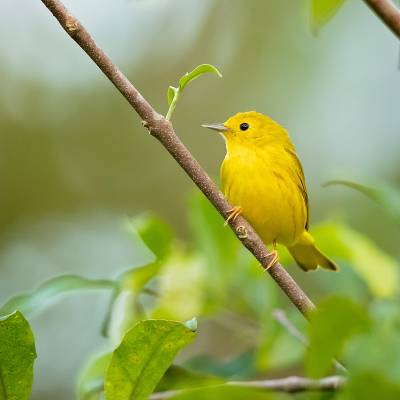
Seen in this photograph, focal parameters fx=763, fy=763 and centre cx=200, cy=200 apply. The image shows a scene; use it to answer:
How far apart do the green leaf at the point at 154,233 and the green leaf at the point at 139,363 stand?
0.89 metres

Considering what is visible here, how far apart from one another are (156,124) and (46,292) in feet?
1.93

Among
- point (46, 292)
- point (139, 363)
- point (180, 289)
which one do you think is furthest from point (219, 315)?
point (139, 363)

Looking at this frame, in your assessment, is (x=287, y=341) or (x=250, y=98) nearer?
(x=287, y=341)

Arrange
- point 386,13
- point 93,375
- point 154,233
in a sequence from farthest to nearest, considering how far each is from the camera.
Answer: point 154,233 → point 93,375 → point 386,13

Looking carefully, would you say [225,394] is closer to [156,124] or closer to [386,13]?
[386,13]

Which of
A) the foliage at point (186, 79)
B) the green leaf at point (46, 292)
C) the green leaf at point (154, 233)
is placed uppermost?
the foliage at point (186, 79)

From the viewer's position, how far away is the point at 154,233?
212 cm

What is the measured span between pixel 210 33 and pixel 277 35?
73 cm

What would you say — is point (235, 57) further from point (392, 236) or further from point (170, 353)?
point (170, 353)

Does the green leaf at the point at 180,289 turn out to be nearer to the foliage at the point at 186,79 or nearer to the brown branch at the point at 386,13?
the foliage at the point at 186,79

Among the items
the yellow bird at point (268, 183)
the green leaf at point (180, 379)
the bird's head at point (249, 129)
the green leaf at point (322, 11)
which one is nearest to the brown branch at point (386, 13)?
the green leaf at point (322, 11)

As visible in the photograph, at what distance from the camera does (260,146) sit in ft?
10.4

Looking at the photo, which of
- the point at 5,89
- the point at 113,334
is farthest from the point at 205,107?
the point at 113,334

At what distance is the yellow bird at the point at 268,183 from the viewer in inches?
113
